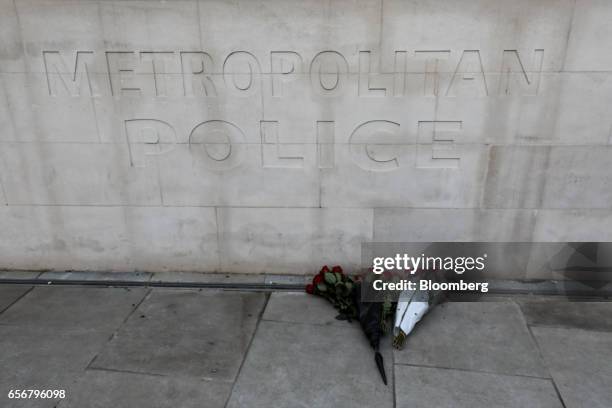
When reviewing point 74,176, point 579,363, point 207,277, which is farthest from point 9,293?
point 579,363

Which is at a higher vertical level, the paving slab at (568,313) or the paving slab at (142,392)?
the paving slab at (568,313)

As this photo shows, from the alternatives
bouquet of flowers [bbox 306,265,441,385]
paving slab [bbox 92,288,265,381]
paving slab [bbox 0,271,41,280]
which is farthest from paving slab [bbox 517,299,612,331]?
paving slab [bbox 0,271,41,280]

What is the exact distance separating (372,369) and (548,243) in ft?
8.48

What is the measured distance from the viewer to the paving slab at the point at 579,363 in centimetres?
317

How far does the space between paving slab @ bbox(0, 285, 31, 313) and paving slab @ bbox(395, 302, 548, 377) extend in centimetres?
389

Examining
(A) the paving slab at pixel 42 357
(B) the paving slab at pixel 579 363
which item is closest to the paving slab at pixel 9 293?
(A) the paving slab at pixel 42 357

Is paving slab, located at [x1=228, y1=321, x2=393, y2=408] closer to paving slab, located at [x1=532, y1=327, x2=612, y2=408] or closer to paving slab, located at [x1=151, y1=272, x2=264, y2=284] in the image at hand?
paving slab, located at [x1=151, y1=272, x2=264, y2=284]

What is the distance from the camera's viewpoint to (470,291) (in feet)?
15.2

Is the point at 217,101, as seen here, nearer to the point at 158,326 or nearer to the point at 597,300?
the point at 158,326

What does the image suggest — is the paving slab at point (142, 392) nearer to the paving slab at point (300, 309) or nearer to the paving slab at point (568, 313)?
the paving slab at point (300, 309)

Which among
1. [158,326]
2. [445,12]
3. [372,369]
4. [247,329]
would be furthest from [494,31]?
[158,326]

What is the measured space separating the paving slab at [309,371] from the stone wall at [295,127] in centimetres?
114

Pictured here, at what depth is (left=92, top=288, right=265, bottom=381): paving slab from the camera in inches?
138

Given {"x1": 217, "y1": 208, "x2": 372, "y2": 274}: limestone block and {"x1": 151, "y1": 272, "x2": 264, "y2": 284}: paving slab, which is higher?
{"x1": 217, "y1": 208, "x2": 372, "y2": 274}: limestone block
